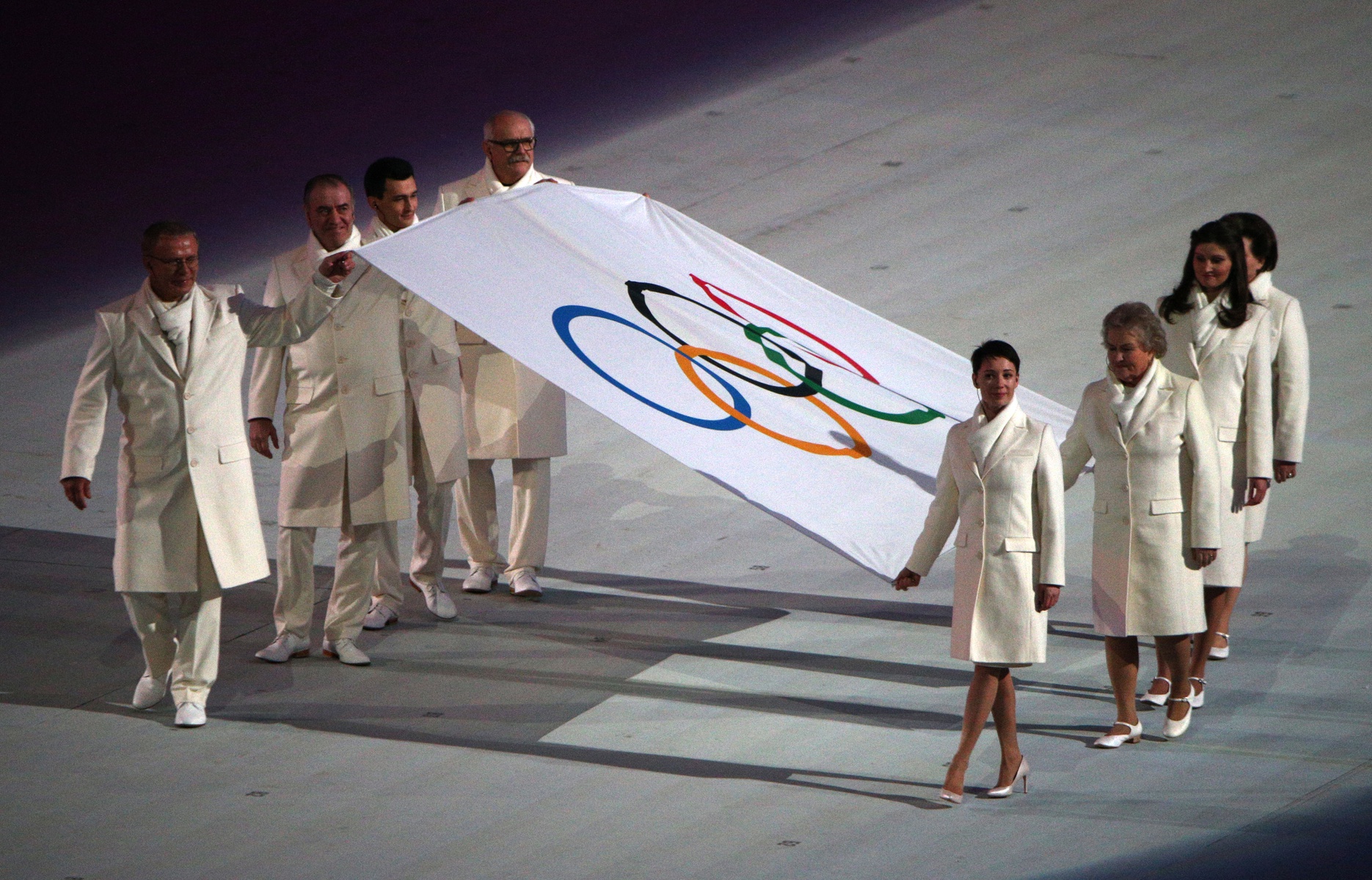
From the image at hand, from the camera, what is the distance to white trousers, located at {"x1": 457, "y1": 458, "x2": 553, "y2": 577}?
573 cm

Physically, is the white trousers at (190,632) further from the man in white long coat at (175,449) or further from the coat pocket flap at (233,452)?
the coat pocket flap at (233,452)

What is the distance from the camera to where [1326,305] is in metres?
7.43

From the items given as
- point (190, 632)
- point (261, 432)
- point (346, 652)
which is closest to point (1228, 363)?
point (346, 652)

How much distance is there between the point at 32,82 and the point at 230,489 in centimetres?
741

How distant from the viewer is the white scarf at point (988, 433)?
13.0 feet

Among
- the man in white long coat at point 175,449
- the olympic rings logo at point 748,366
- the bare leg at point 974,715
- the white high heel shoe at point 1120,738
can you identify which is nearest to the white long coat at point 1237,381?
the white high heel shoe at point 1120,738

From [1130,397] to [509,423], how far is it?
85.1 inches

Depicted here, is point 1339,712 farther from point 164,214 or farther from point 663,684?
point 164,214

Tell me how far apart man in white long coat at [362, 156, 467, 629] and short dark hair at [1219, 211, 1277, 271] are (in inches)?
91.9

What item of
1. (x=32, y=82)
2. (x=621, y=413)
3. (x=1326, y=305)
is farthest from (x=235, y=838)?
(x=32, y=82)

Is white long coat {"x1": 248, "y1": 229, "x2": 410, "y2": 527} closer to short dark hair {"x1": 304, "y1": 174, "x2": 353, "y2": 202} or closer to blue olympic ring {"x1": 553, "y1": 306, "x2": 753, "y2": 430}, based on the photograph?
short dark hair {"x1": 304, "y1": 174, "x2": 353, "y2": 202}

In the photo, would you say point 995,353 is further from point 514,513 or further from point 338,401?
point 514,513

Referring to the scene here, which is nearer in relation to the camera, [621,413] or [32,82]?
[621,413]

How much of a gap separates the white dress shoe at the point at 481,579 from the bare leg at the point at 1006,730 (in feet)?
7.46
